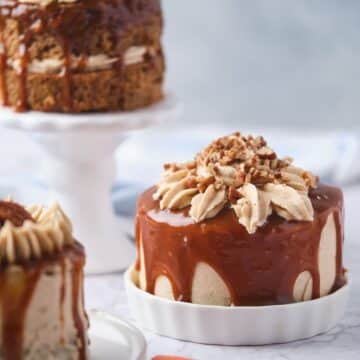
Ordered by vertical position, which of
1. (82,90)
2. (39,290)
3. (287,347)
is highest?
(82,90)

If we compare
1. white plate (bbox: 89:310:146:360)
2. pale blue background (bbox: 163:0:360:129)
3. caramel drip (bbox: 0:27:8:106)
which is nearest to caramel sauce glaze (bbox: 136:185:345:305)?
white plate (bbox: 89:310:146:360)

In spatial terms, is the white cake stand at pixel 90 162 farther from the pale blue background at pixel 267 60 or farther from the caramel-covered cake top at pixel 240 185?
the pale blue background at pixel 267 60

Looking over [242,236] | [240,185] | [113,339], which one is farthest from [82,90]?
[113,339]

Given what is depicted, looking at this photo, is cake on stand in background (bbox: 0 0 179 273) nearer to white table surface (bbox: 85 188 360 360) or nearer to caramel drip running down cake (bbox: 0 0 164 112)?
caramel drip running down cake (bbox: 0 0 164 112)

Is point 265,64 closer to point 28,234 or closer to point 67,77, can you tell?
point 67,77

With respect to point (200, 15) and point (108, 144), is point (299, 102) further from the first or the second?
point (108, 144)

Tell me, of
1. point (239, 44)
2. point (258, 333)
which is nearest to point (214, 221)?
point (258, 333)

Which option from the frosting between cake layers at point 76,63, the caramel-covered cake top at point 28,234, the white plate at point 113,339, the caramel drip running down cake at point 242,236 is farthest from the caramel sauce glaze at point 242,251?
the frosting between cake layers at point 76,63
